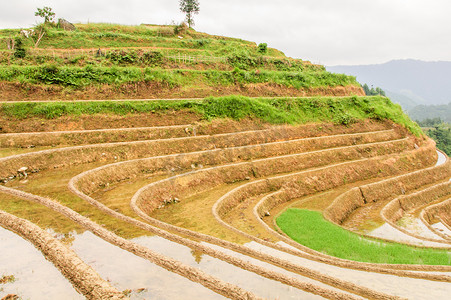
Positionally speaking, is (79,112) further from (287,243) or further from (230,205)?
(287,243)

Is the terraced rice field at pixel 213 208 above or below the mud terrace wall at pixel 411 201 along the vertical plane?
above

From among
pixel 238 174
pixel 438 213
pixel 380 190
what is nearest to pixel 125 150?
pixel 238 174

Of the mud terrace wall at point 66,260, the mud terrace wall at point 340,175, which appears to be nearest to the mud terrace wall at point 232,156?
the mud terrace wall at point 340,175

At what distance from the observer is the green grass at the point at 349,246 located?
1127cm

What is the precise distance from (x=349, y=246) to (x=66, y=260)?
970 centimetres

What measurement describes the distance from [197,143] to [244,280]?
14.1 meters

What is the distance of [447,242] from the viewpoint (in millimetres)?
13914

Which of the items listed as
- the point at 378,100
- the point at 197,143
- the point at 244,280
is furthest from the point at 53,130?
the point at 378,100

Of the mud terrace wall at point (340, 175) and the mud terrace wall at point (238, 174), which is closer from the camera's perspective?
the mud terrace wall at point (238, 174)

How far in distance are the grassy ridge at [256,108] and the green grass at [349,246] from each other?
11.9m

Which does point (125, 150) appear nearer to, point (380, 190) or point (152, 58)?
point (152, 58)

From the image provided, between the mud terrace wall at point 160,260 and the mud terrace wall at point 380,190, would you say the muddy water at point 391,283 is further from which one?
the mud terrace wall at point 380,190

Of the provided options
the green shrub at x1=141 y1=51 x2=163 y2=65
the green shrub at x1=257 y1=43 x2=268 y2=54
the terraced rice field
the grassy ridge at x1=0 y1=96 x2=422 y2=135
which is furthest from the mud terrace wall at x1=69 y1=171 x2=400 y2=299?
the green shrub at x1=257 y1=43 x2=268 y2=54

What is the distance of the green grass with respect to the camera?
11.3 meters
